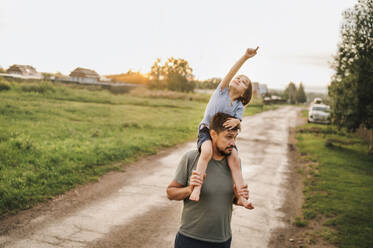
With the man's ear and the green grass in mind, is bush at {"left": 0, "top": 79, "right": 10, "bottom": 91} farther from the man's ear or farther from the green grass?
the man's ear

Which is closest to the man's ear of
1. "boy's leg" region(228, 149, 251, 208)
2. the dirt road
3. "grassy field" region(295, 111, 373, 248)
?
"boy's leg" region(228, 149, 251, 208)

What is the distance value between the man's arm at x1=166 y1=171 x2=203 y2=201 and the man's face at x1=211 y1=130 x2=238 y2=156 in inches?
15.7

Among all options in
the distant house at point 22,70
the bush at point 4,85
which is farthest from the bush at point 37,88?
the distant house at point 22,70

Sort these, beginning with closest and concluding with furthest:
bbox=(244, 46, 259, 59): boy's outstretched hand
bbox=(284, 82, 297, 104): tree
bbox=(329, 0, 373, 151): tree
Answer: bbox=(244, 46, 259, 59): boy's outstretched hand < bbox=(329, 0, 373, 151): tree < bbox=(284, 82, 297, 104): tree

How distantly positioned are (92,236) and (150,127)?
13148mm

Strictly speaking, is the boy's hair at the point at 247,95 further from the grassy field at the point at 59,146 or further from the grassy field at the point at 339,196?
the grassy field at the point at 59,146

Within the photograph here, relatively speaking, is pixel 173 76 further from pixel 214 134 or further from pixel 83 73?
pixel 214 134

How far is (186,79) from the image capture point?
63.2 metres

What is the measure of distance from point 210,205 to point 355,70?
486 inches

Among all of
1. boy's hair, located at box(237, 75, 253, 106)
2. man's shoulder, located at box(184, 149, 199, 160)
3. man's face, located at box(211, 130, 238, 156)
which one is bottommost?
man's shoulder, located at box(184, 149, 199, 160)

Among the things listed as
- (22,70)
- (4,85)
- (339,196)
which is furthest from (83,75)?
(339,196)

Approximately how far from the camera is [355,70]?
1288cm

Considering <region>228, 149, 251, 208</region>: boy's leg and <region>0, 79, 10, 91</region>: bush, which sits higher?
<region>0, 79, 10, 91</region>: bush

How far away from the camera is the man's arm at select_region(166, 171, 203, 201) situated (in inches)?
99.5
